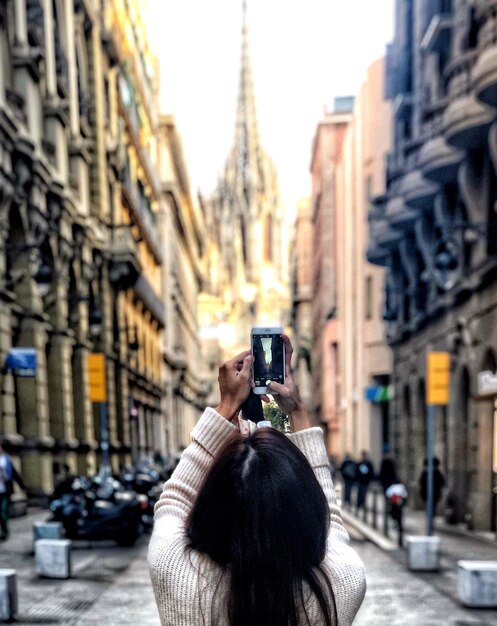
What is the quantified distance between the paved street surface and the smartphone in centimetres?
641

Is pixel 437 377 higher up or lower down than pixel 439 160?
lower down

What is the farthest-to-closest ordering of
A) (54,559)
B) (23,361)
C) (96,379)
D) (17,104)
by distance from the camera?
(17,104) < (96,379) < (23,361) < (54,559)

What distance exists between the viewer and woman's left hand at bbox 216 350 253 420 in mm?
2037

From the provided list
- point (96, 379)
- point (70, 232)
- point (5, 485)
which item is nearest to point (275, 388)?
point (5, 485)

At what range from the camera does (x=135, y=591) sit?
9.77m

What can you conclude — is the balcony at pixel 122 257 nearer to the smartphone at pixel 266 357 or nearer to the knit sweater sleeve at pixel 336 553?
the smartphone at pixel 266 357

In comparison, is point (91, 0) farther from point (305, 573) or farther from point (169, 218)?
point (305, 573)

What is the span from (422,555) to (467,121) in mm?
7942

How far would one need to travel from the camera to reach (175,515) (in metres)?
1.95

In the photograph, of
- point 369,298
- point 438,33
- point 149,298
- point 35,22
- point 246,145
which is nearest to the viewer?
point 438,33

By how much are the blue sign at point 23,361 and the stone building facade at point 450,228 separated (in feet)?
26.0

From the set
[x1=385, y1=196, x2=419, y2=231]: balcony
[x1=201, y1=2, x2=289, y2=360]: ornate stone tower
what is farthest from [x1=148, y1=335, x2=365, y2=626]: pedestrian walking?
[x1=201, y1=2, x2=289, y2=360]: ornate stone tower

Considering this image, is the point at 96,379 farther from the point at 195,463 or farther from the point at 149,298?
the point at 149,298

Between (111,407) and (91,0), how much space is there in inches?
562
